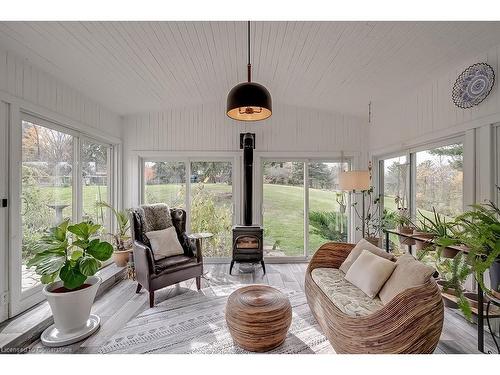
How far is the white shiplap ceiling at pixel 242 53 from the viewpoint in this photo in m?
1.93

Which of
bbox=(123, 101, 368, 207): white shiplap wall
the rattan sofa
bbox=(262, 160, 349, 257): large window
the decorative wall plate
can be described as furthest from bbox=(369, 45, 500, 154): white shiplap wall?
the rattan sofa

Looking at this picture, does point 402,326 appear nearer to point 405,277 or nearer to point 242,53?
point 405,277

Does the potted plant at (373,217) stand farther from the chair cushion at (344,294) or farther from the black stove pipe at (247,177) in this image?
the black stove pipe at (247,177)

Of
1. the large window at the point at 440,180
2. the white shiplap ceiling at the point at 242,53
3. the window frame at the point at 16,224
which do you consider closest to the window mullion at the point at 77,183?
the window frame at the point at 16,224

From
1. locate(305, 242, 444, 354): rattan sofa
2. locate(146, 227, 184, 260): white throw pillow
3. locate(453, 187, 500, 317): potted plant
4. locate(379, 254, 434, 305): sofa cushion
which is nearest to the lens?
locate(453, 187, 500, 317): potted plant

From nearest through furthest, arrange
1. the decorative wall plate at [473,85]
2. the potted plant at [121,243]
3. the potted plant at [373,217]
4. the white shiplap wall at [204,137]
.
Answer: the decorative wall plate at [473,85] → the potted plant at [121,243] → the potted plant at [373,217] → the white shiplap wall at [204,137]

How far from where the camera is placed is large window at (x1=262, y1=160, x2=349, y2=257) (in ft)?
13.8

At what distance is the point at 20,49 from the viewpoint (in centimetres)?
208

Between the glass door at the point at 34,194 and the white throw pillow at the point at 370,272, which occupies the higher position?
the glass door at the point at 34,194

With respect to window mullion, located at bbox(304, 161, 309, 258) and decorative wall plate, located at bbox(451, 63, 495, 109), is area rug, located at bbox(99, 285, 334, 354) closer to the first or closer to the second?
window mullion, located at bbox(304, 161, 309, 258)

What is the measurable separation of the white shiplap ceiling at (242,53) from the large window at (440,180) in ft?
2.95

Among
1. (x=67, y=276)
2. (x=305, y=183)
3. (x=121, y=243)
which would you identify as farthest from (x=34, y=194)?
(x=305, y=183)

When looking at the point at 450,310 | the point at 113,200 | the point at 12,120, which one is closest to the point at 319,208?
the point at 450,310

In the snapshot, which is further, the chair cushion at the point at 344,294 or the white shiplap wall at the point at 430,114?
the white shiplap wall at the point at 430,114
